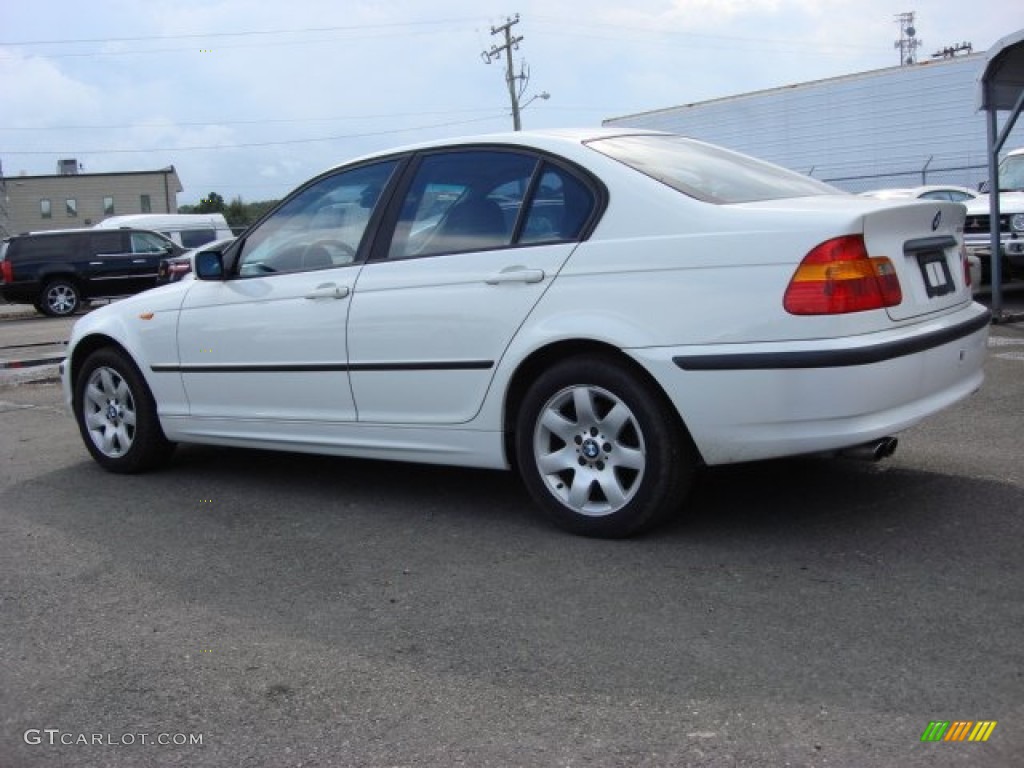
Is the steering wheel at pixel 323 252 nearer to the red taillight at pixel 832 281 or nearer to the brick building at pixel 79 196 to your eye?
the red taillight at pixel 832 281

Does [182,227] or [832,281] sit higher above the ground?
[182,227]

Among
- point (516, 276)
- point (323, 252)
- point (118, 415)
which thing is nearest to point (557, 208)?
point (516, 276)

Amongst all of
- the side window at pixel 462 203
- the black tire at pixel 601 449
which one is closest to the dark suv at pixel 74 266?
the side window at pixel 462 203

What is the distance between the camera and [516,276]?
4.11 meters

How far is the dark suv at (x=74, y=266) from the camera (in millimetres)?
20797

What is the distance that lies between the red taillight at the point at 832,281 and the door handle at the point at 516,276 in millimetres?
1004

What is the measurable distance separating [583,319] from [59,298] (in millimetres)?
19787

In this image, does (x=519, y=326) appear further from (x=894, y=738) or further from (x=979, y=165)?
(x=979, y=165)

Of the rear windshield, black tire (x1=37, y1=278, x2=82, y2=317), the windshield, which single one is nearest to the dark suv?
black tire (x1=37, y1=278, x2=82, y2=317)

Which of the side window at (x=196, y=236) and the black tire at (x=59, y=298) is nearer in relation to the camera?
the black tire at (x=59, y=298)

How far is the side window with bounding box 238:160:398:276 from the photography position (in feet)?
15.8

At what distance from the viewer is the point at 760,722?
8.72 ft

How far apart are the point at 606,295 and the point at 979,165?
26.9 metres

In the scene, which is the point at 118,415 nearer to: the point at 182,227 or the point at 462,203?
the point at 462,203
